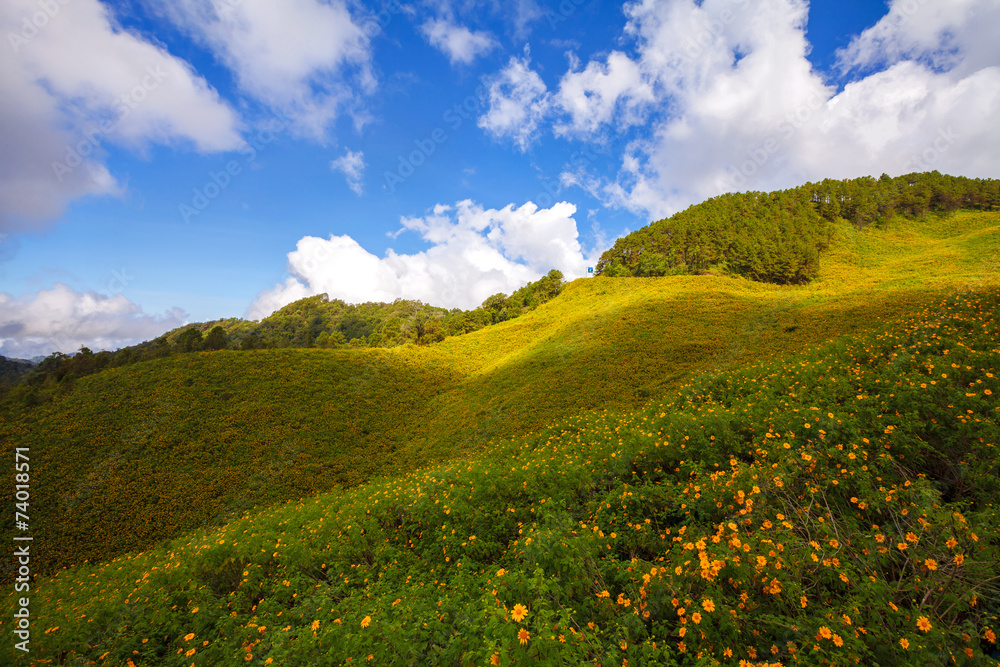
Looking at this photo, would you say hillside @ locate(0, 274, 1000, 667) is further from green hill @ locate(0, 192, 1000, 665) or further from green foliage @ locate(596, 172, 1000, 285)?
green foliage @ locate(596, 172, 1000, 285)

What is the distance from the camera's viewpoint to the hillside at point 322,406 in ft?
44.3

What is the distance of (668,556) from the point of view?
414 centimetres

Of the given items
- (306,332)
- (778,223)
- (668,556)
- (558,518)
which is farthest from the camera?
(306,332)

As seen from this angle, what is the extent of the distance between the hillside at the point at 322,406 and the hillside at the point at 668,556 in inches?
217

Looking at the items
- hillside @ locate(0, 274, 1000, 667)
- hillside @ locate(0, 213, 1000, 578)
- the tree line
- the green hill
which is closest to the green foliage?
the tree line

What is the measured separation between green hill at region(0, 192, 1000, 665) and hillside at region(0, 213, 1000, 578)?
16cm

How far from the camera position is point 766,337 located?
18.4 metres

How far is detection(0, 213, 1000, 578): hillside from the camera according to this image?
44.3 ft

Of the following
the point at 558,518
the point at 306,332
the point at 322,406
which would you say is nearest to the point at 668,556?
the point at 558,518

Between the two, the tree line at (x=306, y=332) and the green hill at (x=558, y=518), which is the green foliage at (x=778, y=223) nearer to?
the tree line at (x=306, y=332)

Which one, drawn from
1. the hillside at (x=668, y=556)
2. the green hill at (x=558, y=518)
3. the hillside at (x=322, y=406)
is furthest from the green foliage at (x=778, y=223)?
the hillside at (x=668, y=556)

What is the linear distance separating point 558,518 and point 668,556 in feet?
5.06

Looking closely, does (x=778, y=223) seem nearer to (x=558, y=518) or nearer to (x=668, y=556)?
(x=558, y=518)

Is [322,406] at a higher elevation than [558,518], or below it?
higher
